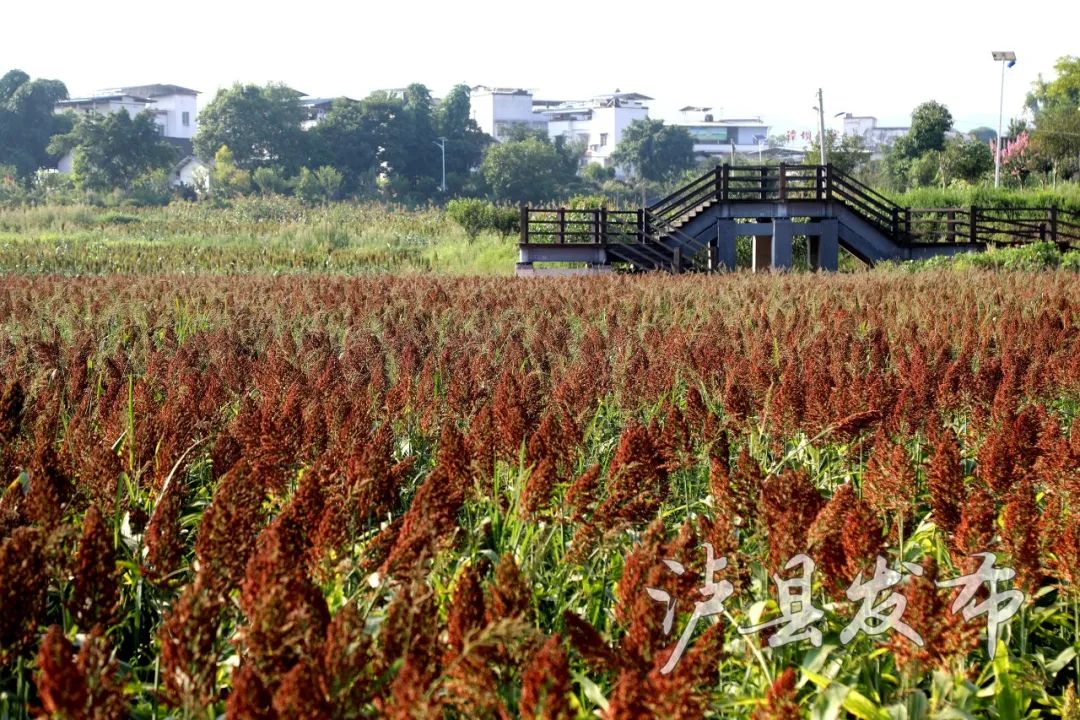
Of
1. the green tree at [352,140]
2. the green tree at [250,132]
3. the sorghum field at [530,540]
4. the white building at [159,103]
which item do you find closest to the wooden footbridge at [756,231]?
the sorghum field at [530,540]

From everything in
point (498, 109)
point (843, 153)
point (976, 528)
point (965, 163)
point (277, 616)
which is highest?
point (498, 109)

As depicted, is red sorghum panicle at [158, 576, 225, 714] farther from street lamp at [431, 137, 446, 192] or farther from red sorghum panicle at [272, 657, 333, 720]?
street lamp at [431, 137, 446, 192]

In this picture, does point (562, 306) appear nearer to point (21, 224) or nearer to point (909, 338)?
point (909, 338)

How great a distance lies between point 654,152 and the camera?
4500 inches

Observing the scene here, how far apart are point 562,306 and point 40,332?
4256 mm

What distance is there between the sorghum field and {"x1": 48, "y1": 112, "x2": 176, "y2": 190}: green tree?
72.4 meters

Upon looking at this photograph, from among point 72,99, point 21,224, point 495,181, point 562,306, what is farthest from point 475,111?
point 562,306

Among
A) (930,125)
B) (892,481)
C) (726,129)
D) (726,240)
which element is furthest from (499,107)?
(892,481)

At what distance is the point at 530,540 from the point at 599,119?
154m

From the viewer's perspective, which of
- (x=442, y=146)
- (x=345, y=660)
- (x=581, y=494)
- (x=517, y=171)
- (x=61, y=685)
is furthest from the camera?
(x=442, y=146)

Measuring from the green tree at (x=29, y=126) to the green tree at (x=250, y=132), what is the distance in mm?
10750

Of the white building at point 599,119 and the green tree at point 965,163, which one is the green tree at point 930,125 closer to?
the green tree at point 965,163

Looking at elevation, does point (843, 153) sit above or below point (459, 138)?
below

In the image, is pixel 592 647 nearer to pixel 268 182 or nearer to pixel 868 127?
pixel 268 182
